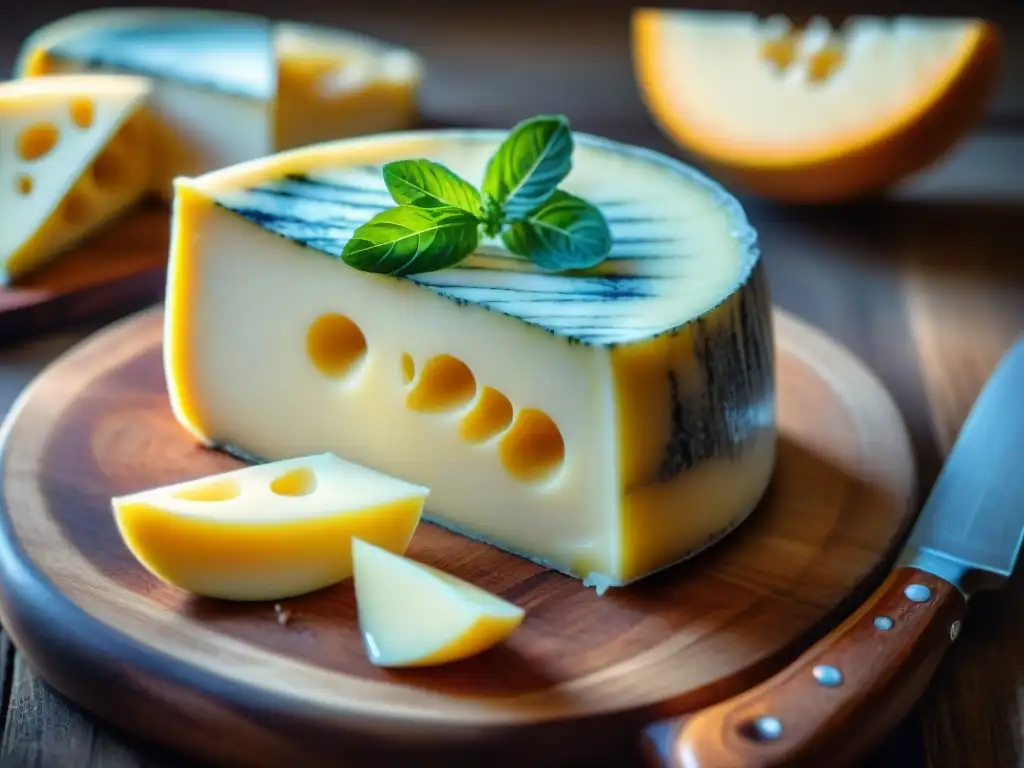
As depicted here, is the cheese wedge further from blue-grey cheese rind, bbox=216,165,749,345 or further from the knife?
blue-grey cheese rind, bbox=216,165,749,345

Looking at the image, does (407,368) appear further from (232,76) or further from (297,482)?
(232,76)

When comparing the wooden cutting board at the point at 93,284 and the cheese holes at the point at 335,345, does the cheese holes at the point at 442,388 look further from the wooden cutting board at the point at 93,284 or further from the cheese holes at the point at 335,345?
the wooden cutting board at the point at 93,284

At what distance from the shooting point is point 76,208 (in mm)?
2314

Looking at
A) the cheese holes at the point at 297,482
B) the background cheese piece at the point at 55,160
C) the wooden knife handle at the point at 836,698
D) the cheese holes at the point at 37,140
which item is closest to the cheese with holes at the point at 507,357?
the cheese holes at the point at 297,482

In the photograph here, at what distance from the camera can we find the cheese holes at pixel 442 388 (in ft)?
5.32

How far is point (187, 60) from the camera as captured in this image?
8.38 feet

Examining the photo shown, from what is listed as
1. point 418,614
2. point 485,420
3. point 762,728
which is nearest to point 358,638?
point 418,614

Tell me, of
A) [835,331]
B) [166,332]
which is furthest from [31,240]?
[835,331]

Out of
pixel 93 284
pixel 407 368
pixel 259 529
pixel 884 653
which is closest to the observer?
pixel 884 653

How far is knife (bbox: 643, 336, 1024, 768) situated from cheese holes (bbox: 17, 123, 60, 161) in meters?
1.52

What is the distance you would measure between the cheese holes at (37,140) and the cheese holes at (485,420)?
3.48 ft

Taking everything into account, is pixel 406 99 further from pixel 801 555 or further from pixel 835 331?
pixel 801 555

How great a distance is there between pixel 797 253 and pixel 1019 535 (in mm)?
966

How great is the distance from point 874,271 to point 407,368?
→ 42.0 inches
